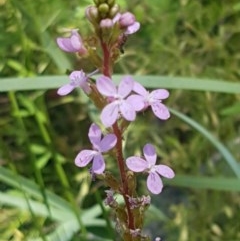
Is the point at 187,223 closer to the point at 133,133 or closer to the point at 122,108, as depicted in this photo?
the point at 133,133

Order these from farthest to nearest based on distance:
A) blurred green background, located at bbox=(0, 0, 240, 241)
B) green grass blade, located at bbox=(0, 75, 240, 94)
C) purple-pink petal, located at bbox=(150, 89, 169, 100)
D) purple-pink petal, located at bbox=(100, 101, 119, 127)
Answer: blurred green background, located at bbox=(0, 0, 240, 241), green grass blade, located at bbox=(0, 75, 240, 94), purple-pink petal, located at bbox=(150, 89, 169, 100), purple-pink petal, located at bbox=(100, 101, 119, 127)

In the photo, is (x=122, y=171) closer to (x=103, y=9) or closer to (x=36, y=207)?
(x=103, y=9)

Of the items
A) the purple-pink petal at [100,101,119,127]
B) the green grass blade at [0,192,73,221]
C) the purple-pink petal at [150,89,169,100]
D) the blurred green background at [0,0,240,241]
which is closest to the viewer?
the purple-pink petal at [100,101,119,127]

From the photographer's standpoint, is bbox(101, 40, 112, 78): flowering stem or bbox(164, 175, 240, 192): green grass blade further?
bbox(164, 175, 240, 192): green grass blade

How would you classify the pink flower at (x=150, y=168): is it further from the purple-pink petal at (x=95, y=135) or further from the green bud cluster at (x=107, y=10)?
the green bud cluster at (x=107, y=10)

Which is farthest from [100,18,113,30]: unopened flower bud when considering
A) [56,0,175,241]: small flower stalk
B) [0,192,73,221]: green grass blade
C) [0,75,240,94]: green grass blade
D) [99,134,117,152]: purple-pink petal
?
[0,192,73,221]: green grass blade

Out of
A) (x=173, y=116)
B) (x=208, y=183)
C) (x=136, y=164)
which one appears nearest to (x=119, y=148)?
(x=136, y=164)

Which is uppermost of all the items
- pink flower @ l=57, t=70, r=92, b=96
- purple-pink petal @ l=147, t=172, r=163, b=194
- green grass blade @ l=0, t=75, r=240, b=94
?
pink flower @ l=57, t=70, r=92, b=96

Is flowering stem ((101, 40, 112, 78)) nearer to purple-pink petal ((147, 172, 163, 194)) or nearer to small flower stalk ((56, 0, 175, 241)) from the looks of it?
small flower stalk ((56, 0, 175, 241))
